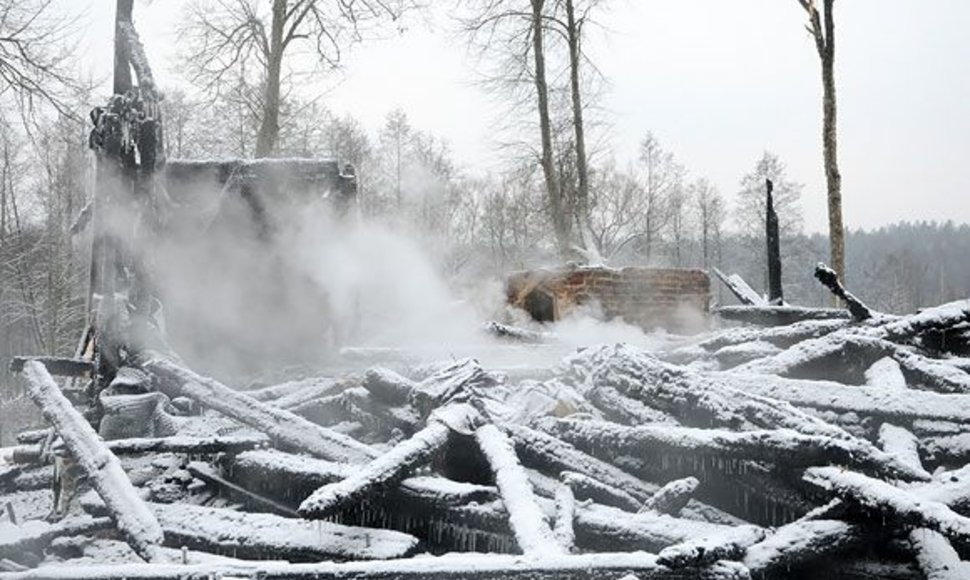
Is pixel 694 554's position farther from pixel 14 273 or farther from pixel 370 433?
pixel 14 273

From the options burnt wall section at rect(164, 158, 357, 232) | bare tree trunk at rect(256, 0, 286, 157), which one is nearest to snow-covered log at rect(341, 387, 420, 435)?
burnt wall section at rect(164, 158, 357, 232)

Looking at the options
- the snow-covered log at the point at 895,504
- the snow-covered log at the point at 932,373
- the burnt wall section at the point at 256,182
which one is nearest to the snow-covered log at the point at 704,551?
the snow-covered log at the point at 895,504

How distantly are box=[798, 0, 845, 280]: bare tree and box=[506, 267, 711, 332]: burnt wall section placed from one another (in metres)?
4.86

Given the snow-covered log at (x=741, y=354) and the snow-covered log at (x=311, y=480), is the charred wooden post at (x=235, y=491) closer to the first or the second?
the snow-covered log at (x=311, y=480)

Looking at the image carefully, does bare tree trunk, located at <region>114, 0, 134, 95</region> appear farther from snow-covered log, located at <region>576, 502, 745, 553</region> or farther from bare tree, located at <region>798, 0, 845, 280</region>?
bare tree, located at <region>798, 0, 845, 280</region>

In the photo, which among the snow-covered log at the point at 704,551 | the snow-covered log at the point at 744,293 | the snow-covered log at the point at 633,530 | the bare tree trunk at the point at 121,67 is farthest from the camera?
the snow-covered log at the point at 744,293

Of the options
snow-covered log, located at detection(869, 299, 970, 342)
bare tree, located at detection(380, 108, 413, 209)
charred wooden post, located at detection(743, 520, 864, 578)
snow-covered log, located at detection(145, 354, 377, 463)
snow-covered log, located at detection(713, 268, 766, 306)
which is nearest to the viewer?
charred wooden post, located at detection(743, 520, 864, 578)

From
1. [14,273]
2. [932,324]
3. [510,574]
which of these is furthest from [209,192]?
[14,273]

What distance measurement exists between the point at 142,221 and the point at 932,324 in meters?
5.93

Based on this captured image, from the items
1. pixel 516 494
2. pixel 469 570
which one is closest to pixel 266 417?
pixel 516 494

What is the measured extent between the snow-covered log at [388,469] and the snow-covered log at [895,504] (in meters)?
1.65

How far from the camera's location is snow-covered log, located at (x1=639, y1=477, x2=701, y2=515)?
3.00m

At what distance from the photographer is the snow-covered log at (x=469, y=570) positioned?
7.16 ft

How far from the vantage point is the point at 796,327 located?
5.58 metres
